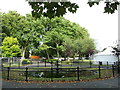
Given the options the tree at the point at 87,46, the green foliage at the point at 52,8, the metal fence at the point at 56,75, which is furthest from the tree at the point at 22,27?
the green foliage at the point at 52,8

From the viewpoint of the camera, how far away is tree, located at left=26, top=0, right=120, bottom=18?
351 cm

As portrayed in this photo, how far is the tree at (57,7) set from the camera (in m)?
3.51

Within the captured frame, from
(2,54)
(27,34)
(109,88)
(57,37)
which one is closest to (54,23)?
(57,37)

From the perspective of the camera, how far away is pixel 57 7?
11.5 feet

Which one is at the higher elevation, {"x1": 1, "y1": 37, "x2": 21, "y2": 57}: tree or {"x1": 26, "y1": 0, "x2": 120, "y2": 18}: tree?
{"x1": 26, "y1": 0, "x2": 120, "y2": 18}: tree

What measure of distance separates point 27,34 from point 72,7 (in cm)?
3631

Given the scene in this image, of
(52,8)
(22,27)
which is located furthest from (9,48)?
(52,8)

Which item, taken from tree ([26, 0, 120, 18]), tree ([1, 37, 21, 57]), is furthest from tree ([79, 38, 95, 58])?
tree ([26, 0, 120, 18])

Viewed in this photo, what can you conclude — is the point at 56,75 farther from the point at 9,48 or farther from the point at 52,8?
the point at 9,48

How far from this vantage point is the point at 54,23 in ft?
130

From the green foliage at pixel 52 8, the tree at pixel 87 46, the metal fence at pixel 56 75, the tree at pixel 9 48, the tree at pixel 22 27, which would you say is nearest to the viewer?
the green foliage at pixel 52 8

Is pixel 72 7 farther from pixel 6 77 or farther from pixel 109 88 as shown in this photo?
pixel 6 77

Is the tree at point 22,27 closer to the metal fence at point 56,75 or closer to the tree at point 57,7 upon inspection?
the metal fence at point 56,75

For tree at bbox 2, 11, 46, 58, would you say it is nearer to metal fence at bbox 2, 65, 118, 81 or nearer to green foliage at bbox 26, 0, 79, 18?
metal fence at bbox 2, 65, 118, 81
